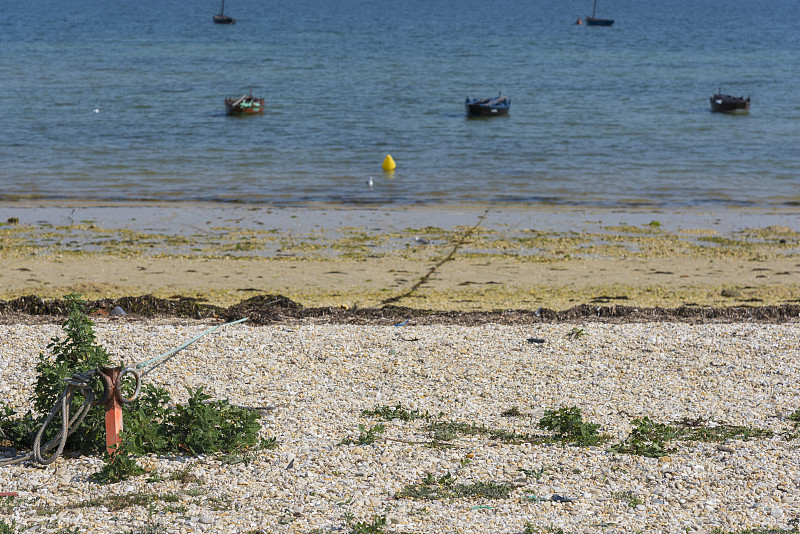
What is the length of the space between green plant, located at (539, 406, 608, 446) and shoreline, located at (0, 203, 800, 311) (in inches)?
189

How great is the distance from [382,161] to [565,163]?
565 cm

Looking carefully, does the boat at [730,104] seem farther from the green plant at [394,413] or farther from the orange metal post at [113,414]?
the orange metal post at [113,414]

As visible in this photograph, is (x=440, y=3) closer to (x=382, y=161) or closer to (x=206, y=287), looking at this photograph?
(x=382, y=161)

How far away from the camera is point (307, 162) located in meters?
25.8

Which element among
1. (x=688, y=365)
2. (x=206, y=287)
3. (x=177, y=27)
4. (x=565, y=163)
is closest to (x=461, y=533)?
(x=688, y=365)

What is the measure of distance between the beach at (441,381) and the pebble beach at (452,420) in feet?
0.07

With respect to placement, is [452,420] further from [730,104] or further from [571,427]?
[730,104]

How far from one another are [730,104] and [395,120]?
14696 millimetres

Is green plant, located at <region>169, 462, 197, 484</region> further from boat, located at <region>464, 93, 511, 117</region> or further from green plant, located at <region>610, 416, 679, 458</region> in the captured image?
boat, located at <region>464, 93, 511, 117</region>

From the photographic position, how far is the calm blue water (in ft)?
74.6

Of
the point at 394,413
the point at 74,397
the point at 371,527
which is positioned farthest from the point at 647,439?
the point at 74,397

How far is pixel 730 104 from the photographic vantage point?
120 feet

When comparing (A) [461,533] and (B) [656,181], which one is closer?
(A) [461,533]

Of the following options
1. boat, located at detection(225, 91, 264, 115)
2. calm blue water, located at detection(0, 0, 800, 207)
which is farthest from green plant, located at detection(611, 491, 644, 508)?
boat, located at detection(225, 91, 264, 115)
